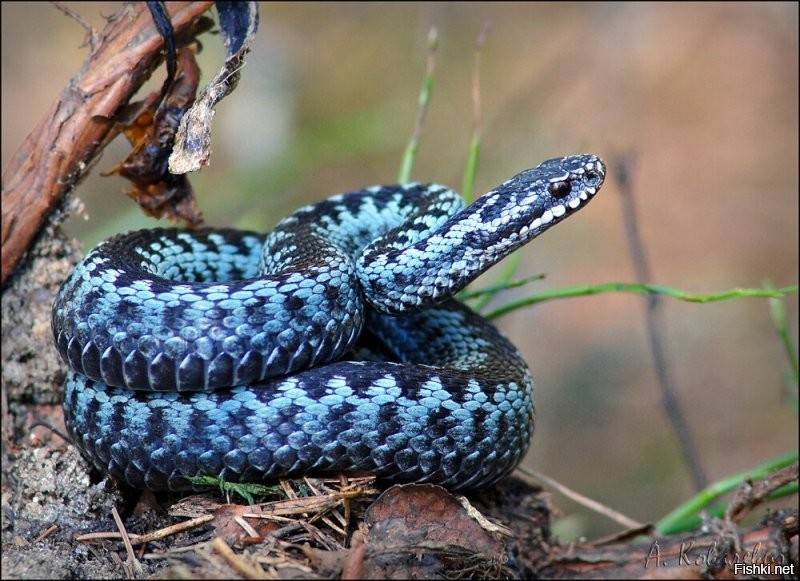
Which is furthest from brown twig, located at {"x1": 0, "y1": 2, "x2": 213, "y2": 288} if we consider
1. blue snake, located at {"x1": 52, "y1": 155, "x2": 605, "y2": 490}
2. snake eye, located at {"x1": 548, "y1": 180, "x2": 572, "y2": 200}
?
snake eye, located at {"x1": 548, "y1": 180, "x2": 572, "y2": 200}

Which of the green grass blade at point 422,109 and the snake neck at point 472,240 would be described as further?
the green grass blade at point 422,109

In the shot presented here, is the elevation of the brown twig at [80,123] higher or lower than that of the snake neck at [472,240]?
higher

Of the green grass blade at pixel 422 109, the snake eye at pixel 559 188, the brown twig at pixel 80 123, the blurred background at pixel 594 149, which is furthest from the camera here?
the blurred background at pixel 594 149

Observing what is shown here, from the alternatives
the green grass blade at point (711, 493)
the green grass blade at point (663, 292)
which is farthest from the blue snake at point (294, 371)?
the green grass blade at point (711, 493)

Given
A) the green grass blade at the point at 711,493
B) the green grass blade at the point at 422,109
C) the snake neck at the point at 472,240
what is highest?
the green grass blade at the point at 422,109
